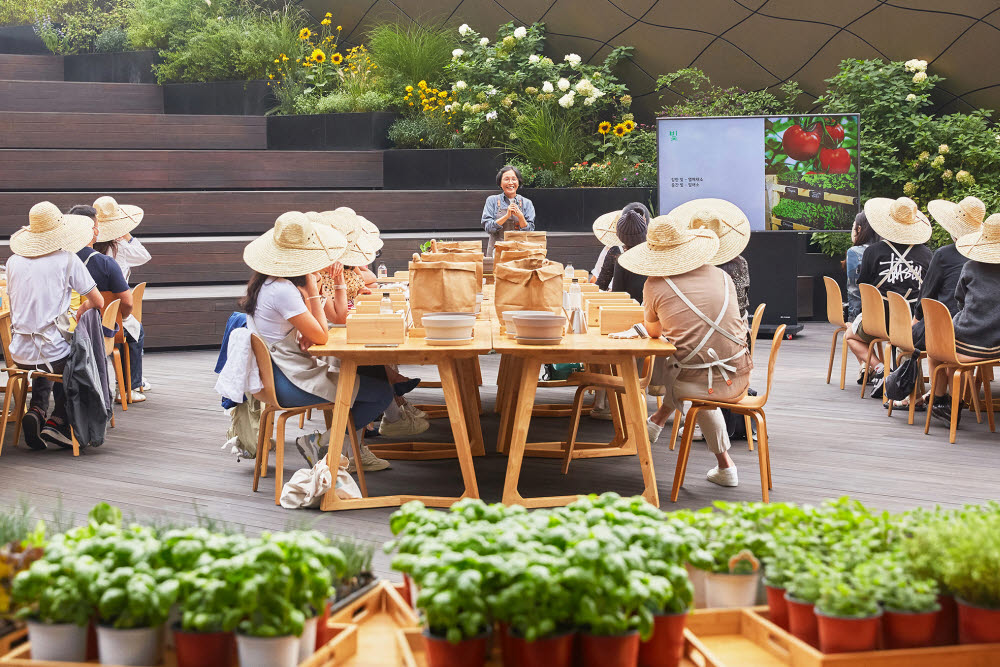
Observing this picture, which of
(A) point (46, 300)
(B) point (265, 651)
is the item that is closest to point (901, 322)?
(A) point (46, 300)

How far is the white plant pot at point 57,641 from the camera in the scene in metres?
2.03

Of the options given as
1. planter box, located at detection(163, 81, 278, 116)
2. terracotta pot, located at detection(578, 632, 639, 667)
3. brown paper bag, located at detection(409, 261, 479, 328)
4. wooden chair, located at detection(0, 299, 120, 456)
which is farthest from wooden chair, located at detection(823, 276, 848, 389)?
planter box, located at detection(163, 81, 278, 116)

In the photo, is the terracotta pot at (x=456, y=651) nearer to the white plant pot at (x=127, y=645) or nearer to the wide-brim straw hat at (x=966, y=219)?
the white plant pot at (x=127, y=645)

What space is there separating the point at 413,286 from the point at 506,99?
831 cm

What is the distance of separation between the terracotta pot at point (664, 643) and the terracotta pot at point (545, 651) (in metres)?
0.20

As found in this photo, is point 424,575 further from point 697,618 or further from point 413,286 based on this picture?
point 413,286

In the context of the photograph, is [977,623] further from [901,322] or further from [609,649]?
[901,322]

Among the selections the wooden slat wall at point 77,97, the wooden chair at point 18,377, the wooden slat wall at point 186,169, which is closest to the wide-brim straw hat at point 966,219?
the wooden chair at point 18,377

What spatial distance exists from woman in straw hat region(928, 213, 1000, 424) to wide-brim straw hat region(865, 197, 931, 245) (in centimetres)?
82

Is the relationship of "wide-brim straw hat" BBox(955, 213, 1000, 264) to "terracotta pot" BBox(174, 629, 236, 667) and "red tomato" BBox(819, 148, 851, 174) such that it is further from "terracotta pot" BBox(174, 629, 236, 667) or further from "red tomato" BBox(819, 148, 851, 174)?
"terracotta pot" BBox(174, 629, 236, 667)

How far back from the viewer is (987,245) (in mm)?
6152

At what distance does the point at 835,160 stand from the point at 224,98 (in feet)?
25.9

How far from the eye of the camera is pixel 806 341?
10.0 metres

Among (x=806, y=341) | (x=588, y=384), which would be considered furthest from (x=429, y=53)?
(x=588, y=384)
